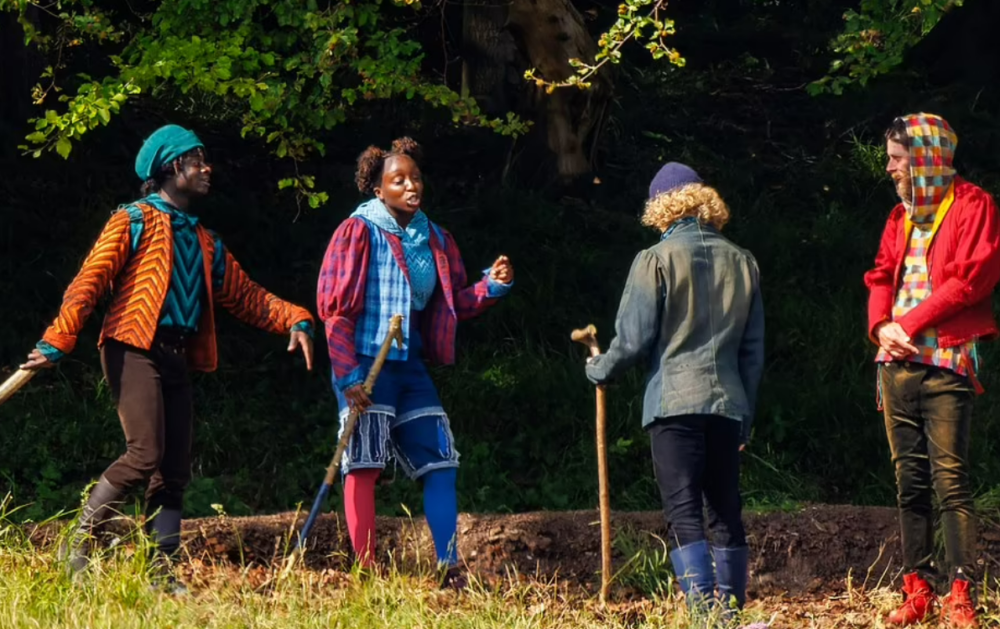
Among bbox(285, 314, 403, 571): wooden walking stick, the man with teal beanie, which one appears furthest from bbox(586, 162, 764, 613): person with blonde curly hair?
the man with teal beanie

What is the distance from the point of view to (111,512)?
249 inches

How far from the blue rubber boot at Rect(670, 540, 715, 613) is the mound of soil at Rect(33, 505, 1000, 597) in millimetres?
1780

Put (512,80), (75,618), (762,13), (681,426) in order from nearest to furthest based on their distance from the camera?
(75,618)
(681,426)
(512,80)
(762,13)

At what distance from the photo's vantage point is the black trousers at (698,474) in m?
5.77

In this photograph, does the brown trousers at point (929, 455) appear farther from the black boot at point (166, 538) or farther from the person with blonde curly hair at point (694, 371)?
the black boot at point (166, 538)

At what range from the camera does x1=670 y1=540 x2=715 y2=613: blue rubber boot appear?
5773 millimetres

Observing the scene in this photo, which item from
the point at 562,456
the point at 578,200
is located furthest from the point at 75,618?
the point at 578,200

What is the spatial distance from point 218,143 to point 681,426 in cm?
760

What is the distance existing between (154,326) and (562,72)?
226 inches

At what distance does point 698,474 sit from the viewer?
228 inches

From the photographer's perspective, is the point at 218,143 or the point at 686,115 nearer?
the point at 218,143

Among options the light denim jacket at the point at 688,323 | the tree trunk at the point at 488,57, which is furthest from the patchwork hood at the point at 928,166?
the tree trunk at the point at 488,57

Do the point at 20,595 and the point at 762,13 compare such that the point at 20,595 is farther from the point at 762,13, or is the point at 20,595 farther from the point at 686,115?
the point at 762,13

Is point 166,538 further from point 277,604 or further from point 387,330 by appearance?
point 387,330
